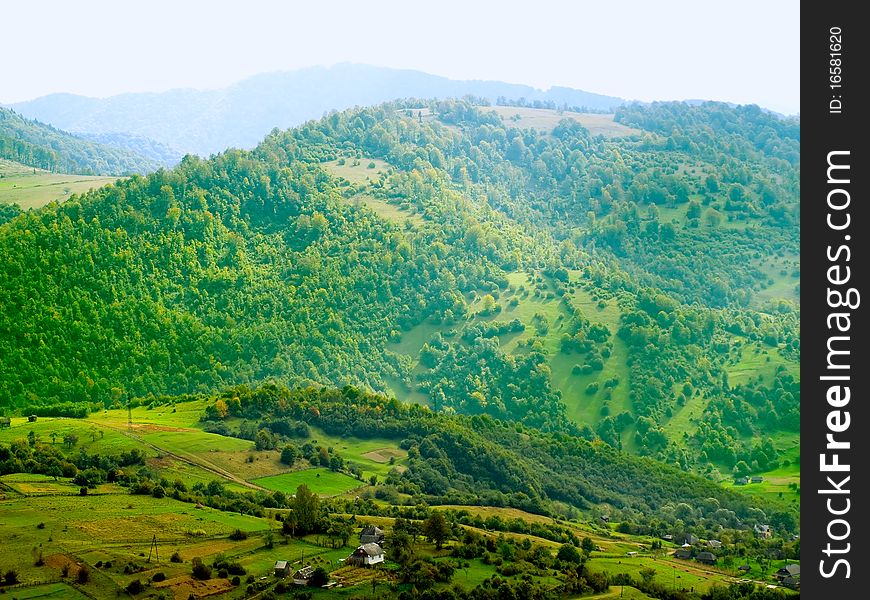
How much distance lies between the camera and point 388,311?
16125 cm

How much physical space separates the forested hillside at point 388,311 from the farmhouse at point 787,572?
57772 mm

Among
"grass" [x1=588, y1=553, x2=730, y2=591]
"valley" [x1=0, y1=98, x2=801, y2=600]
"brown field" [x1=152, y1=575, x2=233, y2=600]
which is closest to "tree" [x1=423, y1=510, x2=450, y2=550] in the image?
"valley" [x1=0, y1=98, x2=801, y2=600]

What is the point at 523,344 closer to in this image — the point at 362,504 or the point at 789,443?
the point at 789,443

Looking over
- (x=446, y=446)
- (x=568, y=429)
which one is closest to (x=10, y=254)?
(x=446, y=446)

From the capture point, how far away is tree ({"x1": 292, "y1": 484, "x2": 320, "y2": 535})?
218 ft

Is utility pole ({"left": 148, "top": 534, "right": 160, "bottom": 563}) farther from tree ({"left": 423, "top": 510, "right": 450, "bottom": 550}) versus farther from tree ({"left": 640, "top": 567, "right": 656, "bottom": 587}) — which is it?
tree ({"left": 640, "top": 567, "right": 656, "bottom": 587})

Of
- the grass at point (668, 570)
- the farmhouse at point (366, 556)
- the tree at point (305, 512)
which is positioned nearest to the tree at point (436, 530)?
the farmhouse at point (366, 556)

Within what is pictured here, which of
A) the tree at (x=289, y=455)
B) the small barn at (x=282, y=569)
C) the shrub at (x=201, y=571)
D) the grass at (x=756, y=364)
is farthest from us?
the grass at (x=756, y=364)

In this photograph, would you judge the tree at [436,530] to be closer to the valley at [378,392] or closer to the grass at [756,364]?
the valley at [378,392]

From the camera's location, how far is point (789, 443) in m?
134

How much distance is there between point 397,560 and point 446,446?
152 ft

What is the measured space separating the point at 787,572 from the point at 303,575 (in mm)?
35677

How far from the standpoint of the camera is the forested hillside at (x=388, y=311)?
430ft

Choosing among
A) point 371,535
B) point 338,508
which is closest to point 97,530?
point 371,535
